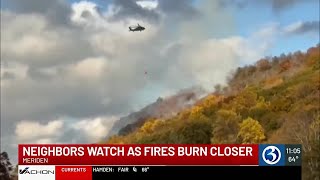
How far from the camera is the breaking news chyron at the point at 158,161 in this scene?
32.1 metres

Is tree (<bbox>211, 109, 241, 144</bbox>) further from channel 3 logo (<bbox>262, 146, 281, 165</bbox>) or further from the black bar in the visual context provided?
the black bar

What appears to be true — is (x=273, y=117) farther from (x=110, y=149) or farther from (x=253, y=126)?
(x=110, y=149)

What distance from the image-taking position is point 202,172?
106ft

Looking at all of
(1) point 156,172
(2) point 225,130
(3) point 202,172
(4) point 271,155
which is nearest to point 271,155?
(4) point 271,155

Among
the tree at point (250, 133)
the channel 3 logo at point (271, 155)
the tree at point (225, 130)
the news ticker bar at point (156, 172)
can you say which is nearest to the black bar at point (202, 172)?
the news ticker bar at point (156, 172)

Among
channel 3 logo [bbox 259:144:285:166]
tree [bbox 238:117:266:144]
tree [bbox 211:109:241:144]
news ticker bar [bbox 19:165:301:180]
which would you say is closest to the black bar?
news ticker bar [bbox 19:165:301:180]

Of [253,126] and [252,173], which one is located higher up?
[253,126]

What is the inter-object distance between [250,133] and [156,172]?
459 ft

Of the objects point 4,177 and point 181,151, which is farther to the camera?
point 4,177

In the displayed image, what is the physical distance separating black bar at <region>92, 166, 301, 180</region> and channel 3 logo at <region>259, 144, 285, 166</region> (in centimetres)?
18

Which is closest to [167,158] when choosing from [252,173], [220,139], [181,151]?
[181,151]

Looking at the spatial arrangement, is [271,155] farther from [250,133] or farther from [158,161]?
[250,133]

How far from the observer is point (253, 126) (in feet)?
577

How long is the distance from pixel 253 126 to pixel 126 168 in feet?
478
